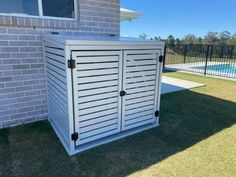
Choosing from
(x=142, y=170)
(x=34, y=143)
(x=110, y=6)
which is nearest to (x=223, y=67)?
(x=110, y=6)

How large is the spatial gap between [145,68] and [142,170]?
56.6 inches

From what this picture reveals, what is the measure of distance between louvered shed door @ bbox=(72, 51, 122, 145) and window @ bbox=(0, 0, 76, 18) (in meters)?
1.50

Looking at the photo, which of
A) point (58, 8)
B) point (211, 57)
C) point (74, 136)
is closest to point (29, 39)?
point (58, 8)

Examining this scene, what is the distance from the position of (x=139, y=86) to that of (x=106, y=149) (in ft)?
3.45

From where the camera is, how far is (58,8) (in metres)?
3.18

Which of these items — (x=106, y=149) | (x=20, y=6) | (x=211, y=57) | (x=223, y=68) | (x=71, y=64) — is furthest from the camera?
(x=223, y=68)

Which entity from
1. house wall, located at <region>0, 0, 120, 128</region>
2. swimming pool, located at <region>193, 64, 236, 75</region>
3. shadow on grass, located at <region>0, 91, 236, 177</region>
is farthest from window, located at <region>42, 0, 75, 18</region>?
swimming pool, located at <region>193, 64, 236, 75</region>

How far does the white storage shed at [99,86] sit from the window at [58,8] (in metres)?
0.59

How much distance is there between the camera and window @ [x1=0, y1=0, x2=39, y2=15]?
275 centimetres

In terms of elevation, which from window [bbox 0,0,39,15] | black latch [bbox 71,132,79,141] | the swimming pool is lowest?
black latch [bbox 71,132,79,141]

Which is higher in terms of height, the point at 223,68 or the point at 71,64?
the point at 71,64

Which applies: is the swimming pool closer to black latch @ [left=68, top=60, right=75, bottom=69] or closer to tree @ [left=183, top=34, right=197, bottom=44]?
black latch @ [left=68, top=60, right=75, bottom=69]

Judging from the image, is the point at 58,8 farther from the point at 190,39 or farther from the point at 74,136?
the point at 190,39

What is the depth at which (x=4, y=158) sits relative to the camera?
2.23 meters
